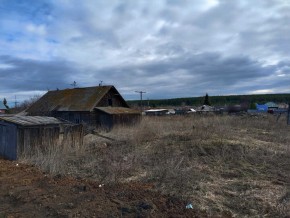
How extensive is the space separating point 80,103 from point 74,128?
49.0 ft

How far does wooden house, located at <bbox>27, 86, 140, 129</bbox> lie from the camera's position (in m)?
28.4

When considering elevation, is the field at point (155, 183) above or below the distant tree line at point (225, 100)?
below

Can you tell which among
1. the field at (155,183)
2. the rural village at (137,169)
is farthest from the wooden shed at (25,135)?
the field at (155,183)

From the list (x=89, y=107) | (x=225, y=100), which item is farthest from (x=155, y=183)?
(x=225, y=100)

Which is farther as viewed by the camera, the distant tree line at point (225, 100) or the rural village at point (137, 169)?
the distant tree line at point (225, 100)

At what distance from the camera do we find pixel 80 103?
29859 mm

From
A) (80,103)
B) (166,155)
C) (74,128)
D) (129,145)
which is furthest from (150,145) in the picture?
(80,103)

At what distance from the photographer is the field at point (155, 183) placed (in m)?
6.11

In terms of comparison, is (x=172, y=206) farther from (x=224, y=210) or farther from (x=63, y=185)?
(x=63, y=185)

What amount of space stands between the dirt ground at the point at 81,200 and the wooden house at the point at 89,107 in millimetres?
→ 19579

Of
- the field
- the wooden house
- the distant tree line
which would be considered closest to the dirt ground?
the field

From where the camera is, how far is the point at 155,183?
7965mm

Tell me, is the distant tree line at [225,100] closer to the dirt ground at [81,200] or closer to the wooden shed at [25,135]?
the wooden shed at [25,135]

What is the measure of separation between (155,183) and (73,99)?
2451 cm
